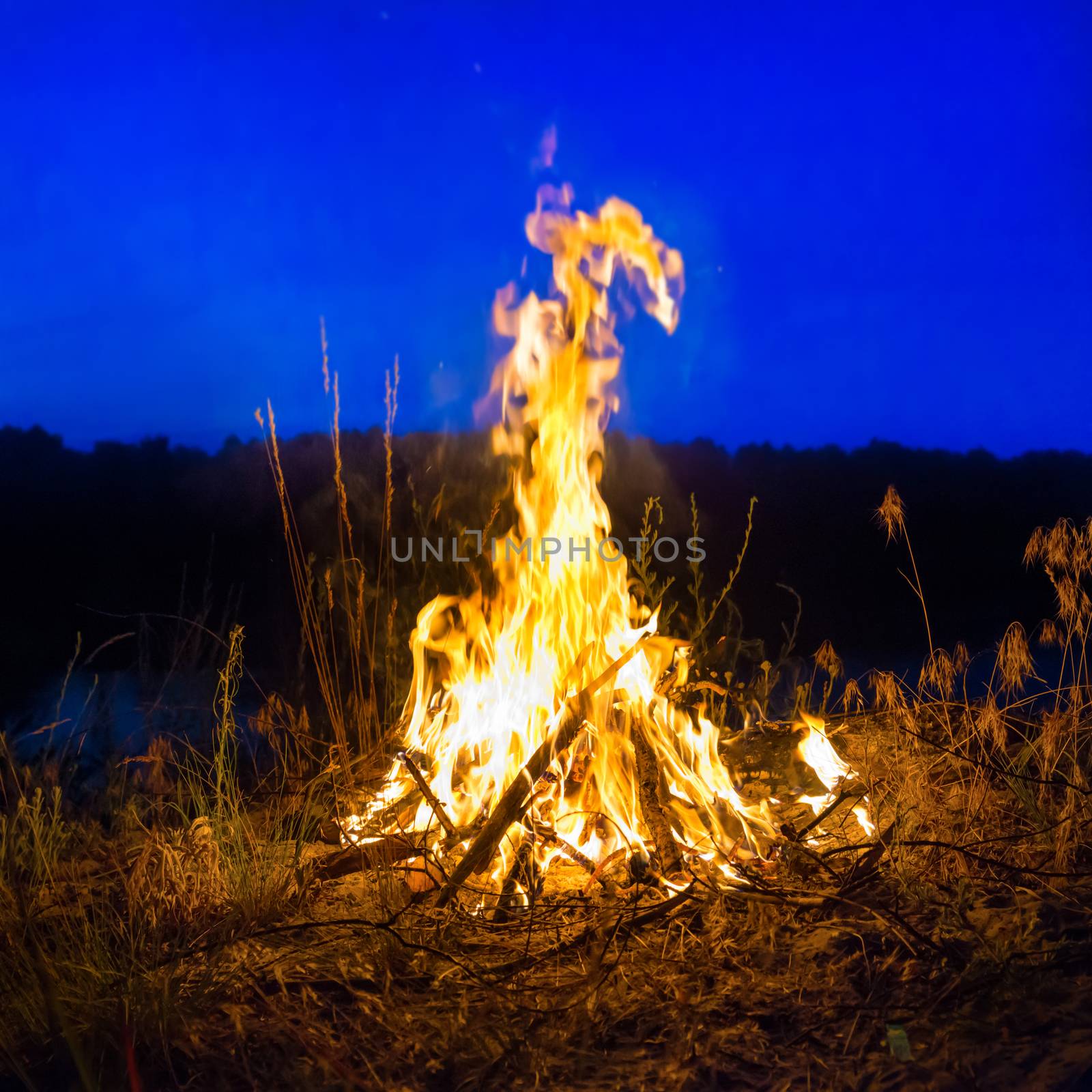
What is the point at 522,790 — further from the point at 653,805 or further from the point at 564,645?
the point at 564,645

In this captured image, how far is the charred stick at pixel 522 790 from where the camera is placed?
2717mm

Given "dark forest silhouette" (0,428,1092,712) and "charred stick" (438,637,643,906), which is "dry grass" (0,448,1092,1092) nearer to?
"charred stick" (438,637,643,906)

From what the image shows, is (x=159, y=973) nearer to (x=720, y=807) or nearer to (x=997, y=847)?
(x=720, y=807)

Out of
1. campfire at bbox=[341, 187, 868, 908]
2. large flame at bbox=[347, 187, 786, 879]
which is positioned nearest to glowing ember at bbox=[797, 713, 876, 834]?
campfire at bbox=[341, 187, 868, 908]

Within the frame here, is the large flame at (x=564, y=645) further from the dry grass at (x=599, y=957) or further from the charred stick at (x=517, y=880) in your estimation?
the dry grass at (x=599, y=957)

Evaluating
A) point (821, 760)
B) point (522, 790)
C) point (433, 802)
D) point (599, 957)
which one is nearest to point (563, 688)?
point (522, 790)

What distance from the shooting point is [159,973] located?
2.17 meters

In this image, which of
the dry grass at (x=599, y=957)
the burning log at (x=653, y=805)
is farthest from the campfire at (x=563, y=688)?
the dry grass at (x=599, y=957)

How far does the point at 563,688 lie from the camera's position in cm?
326

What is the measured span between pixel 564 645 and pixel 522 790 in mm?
765

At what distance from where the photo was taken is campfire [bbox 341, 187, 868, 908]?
291cm

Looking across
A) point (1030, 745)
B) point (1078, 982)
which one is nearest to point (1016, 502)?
point (1030, 745)

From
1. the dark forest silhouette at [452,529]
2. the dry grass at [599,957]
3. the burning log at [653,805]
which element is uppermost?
the dark forest silhouette at [452,529]

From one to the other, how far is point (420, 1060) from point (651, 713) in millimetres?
1501
